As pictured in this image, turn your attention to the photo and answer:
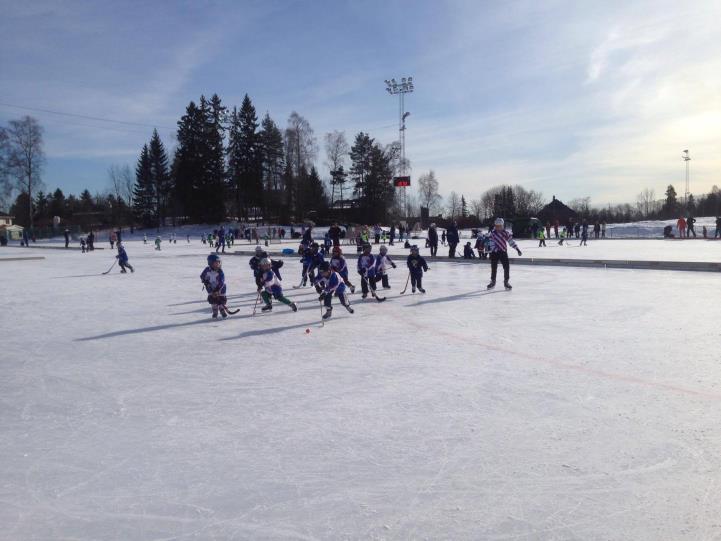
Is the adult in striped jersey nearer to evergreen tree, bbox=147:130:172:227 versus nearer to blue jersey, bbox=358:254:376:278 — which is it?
blue jersey, bbox=358:254:376:278

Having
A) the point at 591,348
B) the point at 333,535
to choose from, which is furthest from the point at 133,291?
the point at 333,535

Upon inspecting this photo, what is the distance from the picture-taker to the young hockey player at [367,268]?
440 inches

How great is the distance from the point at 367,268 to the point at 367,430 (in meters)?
7.51

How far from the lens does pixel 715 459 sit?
3.26 meters

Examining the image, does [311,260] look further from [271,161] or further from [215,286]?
[271,161]

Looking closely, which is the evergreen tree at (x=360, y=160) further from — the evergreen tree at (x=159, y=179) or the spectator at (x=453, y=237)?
the spectator at (x=453, y=237)

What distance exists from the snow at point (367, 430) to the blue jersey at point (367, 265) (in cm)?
302

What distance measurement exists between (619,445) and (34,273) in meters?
20.3

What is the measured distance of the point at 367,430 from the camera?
386 cm

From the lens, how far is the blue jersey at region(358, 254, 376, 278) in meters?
11.2

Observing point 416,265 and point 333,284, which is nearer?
point 333,284

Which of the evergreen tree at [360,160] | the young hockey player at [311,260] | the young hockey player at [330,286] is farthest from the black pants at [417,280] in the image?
the evergreen tree at [360,160]

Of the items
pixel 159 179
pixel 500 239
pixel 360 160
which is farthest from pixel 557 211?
pixel 500 239

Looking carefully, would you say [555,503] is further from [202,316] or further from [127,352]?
[202,316]
